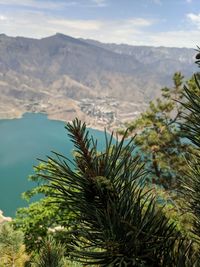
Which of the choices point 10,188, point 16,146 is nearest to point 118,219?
point 10,188

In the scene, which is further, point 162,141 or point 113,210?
point 162,141

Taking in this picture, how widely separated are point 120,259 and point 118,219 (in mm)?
219

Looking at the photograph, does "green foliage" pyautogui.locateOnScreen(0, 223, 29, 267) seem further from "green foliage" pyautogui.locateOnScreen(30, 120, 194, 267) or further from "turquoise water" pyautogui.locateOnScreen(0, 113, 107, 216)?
"turquoise water" pyautogui.locateOnScreen(0, 113, 107, 216)

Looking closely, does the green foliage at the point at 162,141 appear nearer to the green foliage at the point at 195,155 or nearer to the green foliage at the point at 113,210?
the green foliage at the point at 195,155

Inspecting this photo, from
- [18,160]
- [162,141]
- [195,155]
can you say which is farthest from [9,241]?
[18,160]

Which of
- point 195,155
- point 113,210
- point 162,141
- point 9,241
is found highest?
point 162,141

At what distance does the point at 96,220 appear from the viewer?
6.64ft

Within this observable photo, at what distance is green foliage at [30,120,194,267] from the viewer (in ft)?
6.36

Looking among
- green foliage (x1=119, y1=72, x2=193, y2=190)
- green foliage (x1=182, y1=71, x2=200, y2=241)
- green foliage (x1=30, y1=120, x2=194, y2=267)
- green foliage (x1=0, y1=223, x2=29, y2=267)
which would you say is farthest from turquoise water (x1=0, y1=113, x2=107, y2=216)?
green foliage (x1=30, y1=120, x2=194, y2=267)

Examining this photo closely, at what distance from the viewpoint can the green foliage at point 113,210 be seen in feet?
6.36

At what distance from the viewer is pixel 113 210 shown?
1.92m

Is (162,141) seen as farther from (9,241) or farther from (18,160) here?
(18,160)

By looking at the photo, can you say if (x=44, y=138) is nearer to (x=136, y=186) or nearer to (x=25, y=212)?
(x=25, y=212)

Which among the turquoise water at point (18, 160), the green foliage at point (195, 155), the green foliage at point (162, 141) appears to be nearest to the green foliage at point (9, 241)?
the green foliage at point (195, 155)
